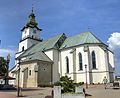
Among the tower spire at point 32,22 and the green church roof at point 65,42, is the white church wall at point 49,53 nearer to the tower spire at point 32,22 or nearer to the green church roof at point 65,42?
the green church roof at point 65,42

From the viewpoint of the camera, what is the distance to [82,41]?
4897cm

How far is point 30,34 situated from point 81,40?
22.8 metres

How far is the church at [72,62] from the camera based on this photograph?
44.9m

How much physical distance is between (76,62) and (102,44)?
7.89m

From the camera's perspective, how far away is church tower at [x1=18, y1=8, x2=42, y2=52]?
65.8 metres

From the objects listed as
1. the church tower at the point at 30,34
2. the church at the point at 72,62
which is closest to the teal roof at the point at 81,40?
the church at the point at 72,62

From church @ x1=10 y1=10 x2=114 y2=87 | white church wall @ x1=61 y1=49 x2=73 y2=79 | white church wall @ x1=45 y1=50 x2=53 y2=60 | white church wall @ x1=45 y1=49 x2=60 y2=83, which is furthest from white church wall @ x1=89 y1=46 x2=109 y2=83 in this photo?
white church wall @ x1=45 y1=50 x2=53 y2=60

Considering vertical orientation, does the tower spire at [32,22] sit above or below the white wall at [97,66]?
above

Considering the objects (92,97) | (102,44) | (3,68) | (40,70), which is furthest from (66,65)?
(92,97)

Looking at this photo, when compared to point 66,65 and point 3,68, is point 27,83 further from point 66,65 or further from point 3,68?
point 3,68

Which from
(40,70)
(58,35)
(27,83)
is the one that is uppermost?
(58,35)

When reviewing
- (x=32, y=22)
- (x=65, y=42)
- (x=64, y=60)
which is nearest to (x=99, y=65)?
(x=64, y=60)

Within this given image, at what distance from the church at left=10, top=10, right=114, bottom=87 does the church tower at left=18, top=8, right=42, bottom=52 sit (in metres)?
11.6

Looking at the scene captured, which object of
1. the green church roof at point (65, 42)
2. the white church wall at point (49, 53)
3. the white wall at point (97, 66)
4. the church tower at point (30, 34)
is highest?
the church tower at point (30, 34)
